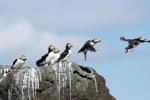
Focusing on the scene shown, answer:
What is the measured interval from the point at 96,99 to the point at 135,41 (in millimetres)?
4686

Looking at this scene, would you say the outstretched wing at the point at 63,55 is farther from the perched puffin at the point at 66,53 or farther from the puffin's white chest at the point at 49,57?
the puffin's white chest at the point at 49,57

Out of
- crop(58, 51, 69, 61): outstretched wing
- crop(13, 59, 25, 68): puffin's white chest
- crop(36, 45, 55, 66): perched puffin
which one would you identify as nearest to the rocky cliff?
crop(36, 45, 55, 66): perched puffin

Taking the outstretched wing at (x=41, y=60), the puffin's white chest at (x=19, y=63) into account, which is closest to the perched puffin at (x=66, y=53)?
the outstretched wing at (x=41, y=60)

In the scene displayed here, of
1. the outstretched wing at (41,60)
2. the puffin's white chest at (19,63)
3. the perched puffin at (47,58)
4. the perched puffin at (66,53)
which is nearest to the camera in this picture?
the perched puffin at (66,53)

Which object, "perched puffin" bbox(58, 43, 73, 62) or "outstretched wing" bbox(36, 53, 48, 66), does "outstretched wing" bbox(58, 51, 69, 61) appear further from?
"outstretched wing" bbox(36, 53, 48, 66)

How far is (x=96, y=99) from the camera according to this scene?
1378 inches

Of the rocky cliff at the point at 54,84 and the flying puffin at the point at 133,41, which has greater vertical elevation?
the flying puffin at the point at 133,41

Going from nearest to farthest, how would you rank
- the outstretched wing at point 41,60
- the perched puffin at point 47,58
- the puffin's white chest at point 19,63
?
the perched puffin at point 47,58 < the outstretched wing at point 41,60 < the puffin's white chest at point 19,63

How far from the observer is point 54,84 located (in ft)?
112

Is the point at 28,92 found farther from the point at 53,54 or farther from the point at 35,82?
the point at 53,54

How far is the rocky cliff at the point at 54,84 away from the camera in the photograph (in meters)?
34.2

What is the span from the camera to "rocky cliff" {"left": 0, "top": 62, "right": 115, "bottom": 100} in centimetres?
3422

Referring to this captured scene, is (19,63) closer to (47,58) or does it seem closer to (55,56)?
(47,58)

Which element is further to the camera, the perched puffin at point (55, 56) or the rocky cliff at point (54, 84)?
the perched puffin at point (55, 56)
